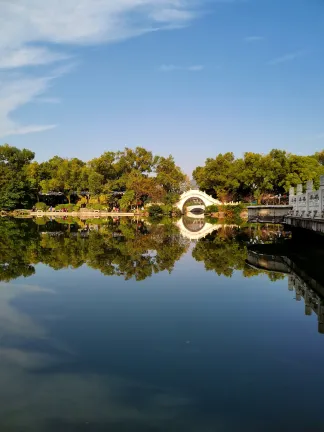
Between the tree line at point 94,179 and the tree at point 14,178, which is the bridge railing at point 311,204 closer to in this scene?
the tree line at point 94,179

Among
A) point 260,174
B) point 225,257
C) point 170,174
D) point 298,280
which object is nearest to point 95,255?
point 225,257

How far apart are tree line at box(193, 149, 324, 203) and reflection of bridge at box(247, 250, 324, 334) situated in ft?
130

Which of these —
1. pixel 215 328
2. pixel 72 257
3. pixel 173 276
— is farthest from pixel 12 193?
pixel 215 328

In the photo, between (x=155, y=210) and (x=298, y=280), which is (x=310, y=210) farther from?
(x=155, y=210)

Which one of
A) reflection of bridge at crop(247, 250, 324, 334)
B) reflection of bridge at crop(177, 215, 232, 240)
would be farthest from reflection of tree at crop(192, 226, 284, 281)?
reflection of bridge at crop(177, 215, 232, 240)

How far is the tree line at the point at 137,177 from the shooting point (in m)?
57.3

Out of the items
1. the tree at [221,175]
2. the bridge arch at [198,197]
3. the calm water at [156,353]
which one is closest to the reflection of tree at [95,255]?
the calm water at [156,353]

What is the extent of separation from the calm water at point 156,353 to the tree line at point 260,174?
44738 millimetres

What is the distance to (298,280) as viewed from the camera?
40.6 ft

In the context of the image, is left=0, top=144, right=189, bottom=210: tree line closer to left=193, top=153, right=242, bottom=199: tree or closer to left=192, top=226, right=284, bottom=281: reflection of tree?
left=193, top=153, right=242, bottom=199: tree

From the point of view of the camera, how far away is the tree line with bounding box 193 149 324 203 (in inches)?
2207

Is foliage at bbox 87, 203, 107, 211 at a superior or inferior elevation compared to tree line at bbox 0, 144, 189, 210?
inferior

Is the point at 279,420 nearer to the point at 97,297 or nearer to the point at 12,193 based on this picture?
the point at 97,297

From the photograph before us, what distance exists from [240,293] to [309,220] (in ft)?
26.0
